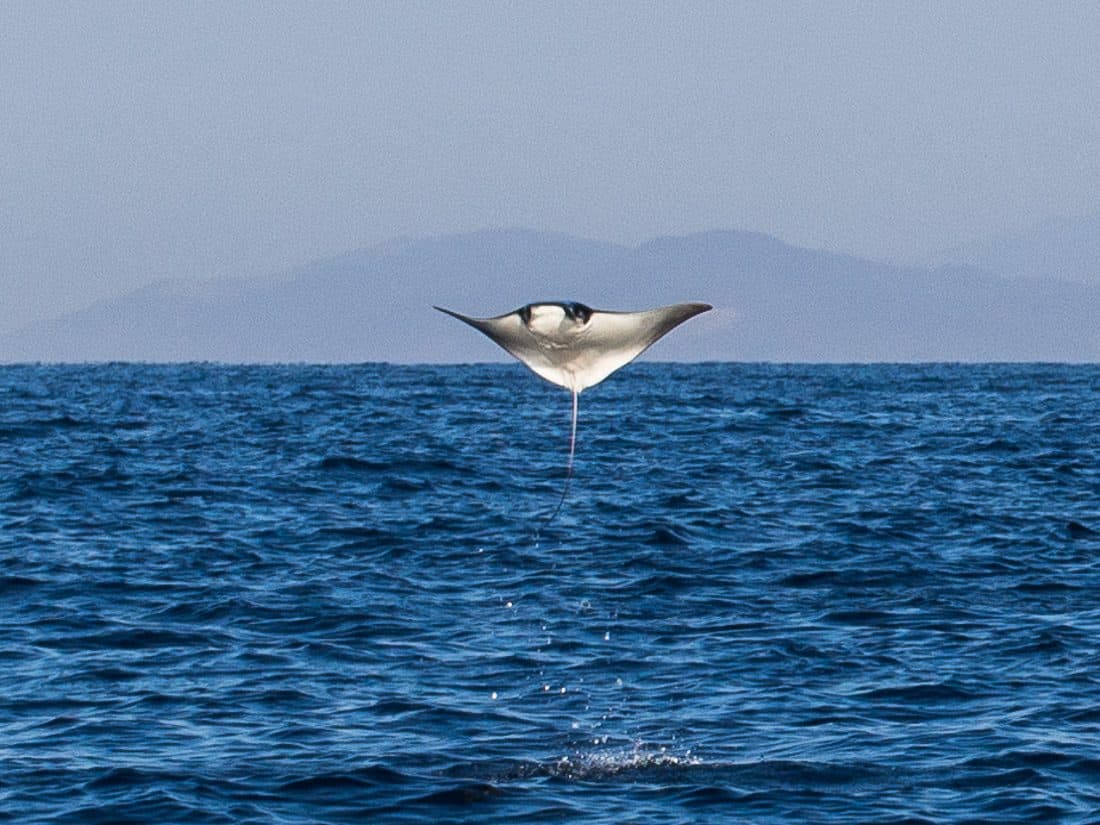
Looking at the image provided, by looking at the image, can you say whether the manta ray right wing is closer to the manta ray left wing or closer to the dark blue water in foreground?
the manta ray left wing

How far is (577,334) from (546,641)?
7296 mm

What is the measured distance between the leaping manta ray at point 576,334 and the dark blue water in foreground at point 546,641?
11.1 feet

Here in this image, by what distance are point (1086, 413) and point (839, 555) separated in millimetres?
43116

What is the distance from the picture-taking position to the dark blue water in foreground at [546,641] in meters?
14.9

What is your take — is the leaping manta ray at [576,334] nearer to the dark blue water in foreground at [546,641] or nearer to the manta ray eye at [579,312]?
the manta ray eye at [579,312]

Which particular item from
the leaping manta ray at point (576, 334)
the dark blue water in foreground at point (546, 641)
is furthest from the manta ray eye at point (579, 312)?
the dark blue water in foreground at point (546, 641)

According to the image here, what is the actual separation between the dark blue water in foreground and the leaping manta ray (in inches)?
133

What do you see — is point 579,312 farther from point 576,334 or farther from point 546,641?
point 546,641

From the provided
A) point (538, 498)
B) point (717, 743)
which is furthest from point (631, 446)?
point (717, 743)

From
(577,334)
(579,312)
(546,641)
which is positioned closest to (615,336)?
(577,334)

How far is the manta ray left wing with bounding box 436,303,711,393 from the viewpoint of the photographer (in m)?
13.6

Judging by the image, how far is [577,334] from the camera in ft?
46.1

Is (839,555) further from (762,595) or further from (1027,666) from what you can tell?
(1027,666)

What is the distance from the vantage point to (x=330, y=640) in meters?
20.4
